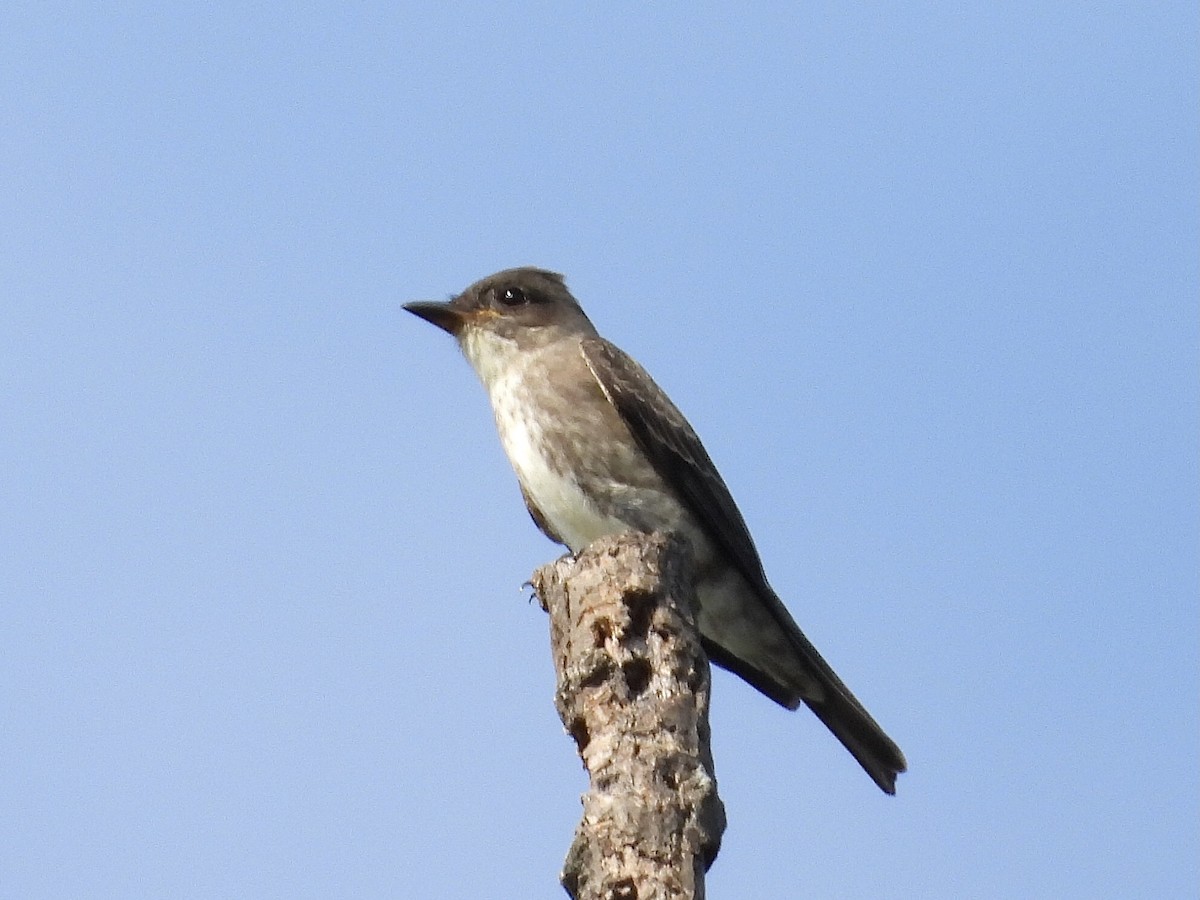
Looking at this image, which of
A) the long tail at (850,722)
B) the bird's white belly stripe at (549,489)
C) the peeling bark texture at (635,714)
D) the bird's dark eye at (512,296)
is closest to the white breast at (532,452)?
the bird's white belly stripe at (549,489)

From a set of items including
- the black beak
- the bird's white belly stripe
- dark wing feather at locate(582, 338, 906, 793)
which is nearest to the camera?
the bird's white belly stripe

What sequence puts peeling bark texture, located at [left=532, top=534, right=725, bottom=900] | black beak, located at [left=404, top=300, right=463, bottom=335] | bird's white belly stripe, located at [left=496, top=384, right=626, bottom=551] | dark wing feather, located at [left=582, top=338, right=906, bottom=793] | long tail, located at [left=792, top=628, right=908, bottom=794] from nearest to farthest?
1. peeling bark texture, located at [left=532, top=534, right=725, bottom=900]
2. long tail, located at [left=792, top=628, right=908, bottom=794]
3. bird's white belly stripe, located at [left=496, top=384, right=626, bottom=551]
4. dark wing feather, located at [left=582, top=338, right=906, bottom=793]
5. black beak, located at [left=404, top=300, right=463, bottom=335]

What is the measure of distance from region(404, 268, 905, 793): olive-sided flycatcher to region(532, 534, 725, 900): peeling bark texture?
2.02 m

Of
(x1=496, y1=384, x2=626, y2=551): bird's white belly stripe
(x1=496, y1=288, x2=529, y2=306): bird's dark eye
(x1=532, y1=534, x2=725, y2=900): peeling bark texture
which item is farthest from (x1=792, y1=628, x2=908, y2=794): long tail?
(x1=496, y1=288, x2=529, y2=306): bird's dark eye

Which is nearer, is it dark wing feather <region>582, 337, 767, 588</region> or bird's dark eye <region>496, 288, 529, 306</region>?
dark wing feather <region>582, 337, 767, 588</region>

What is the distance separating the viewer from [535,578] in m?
8.11

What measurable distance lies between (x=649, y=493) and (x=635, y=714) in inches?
138

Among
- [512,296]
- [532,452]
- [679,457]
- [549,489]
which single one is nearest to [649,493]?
[679,457]

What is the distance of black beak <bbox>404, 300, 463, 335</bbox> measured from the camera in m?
11.3

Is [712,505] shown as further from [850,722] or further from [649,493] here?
[850,722]

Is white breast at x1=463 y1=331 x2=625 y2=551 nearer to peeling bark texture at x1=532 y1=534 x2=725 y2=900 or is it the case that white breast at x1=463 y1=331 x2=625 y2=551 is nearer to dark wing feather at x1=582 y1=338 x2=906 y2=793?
dark wing feather at x1=582 y1=338 x2=906 y2=793

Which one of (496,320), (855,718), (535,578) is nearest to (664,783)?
(535,578)

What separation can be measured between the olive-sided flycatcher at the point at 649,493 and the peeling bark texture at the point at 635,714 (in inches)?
79.6

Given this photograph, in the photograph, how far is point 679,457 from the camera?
10227 mm
